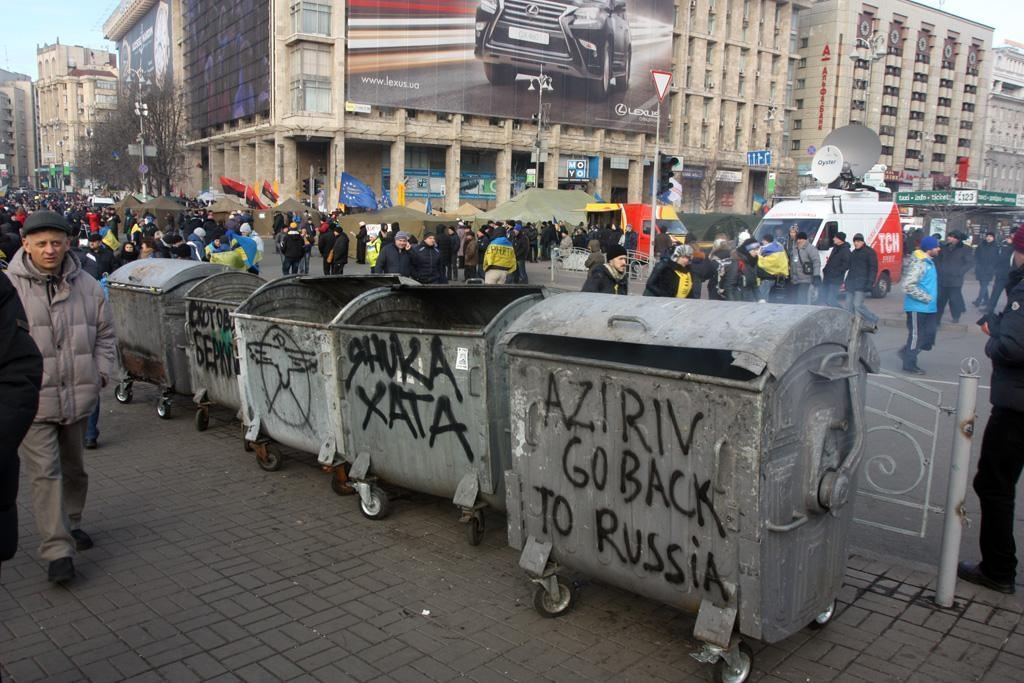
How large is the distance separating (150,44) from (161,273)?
102 m

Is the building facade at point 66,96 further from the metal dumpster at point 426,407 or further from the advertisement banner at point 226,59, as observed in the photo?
the metal dumpster at point 426,407

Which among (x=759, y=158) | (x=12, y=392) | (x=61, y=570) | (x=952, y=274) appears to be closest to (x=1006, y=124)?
(x=759, y=158)

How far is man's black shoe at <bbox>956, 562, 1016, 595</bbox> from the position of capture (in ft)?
14.3

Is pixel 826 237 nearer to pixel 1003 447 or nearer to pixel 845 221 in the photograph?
pixel 845 221

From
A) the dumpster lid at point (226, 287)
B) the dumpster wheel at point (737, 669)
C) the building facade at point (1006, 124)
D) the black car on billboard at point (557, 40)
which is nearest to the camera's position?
the dumpster wheel at point (737, 669)

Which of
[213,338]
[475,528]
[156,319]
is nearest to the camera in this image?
[475,528]

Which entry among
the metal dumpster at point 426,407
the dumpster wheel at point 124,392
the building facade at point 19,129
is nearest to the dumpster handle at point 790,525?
the metal dumpster at point 426,407

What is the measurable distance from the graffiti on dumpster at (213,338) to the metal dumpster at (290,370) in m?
0.49

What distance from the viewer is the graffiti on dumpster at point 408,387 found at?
5.00 metres

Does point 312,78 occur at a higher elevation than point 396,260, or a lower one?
higher

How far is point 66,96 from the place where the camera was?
13712 centimetres

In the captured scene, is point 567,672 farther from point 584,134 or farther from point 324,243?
point 584,134

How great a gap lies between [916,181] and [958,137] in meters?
15.5

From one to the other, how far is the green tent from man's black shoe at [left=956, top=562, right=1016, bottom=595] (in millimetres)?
29048
